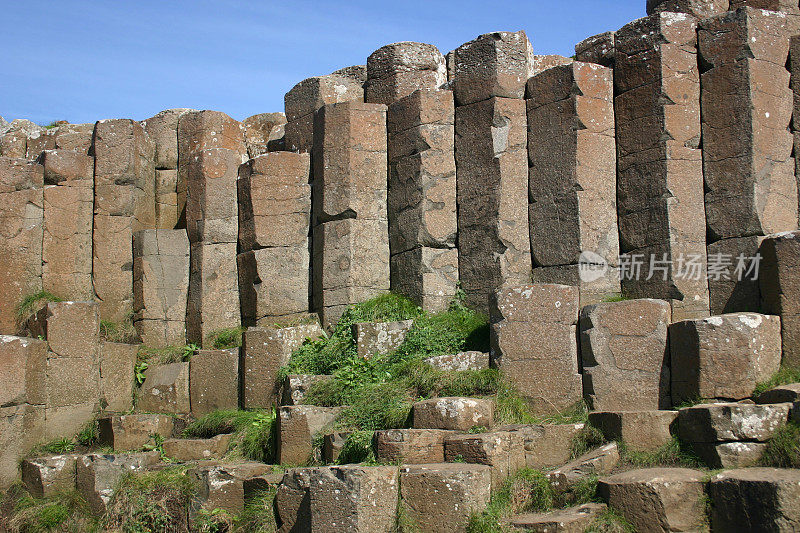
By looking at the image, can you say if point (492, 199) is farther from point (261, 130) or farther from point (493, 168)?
point (261, 130)

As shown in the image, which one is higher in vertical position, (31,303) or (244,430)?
(31,303)

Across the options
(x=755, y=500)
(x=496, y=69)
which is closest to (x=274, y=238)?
(x=496, y=69)

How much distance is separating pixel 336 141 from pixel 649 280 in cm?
467

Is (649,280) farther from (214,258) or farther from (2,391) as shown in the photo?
(2,391)

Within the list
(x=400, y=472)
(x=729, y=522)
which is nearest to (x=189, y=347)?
(x=400, y=472)

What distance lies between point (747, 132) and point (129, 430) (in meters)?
8.19

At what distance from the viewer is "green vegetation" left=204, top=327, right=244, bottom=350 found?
12.5 m

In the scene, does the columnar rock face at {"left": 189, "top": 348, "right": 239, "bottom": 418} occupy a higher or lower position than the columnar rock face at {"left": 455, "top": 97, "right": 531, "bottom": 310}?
lower

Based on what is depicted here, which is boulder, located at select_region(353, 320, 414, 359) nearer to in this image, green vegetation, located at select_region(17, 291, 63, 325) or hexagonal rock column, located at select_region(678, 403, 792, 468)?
hexagonal rock column, located at select_region(678, 403, 792, 468)

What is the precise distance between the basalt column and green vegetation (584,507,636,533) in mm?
4207

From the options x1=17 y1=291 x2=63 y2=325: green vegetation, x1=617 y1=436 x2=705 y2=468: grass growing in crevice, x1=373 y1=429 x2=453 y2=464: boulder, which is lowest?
x1=617 y1=436 x2=705 y2=468: grass growing in crevice

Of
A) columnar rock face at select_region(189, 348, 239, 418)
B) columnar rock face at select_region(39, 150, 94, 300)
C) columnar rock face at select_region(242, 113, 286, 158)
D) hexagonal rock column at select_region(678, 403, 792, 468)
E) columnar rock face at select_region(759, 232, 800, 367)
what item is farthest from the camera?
columnar rock face at select_region(242, 113, 286, 158)

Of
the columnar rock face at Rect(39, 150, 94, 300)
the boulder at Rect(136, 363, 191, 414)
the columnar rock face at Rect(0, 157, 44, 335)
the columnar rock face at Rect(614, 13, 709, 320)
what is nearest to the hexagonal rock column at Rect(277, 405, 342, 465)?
the boulder at Rect(136, 363, 191, 414)

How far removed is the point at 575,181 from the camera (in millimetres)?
11164
